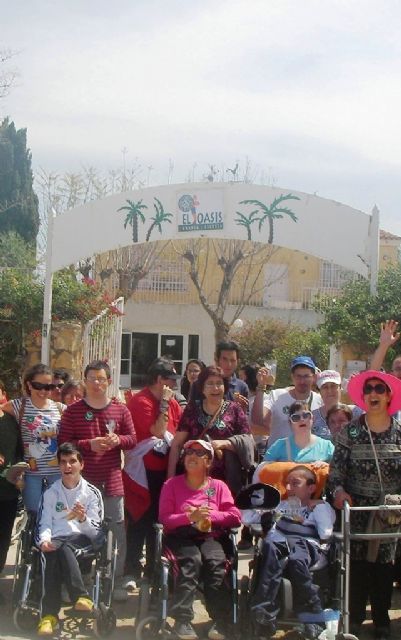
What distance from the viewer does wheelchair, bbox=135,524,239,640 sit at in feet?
15.4

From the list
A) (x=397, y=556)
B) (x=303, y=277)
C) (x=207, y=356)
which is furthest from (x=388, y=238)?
(x=397, y=556)

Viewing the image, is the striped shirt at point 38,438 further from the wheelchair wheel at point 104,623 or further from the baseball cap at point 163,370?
the wheelchair wheel at point 104,623

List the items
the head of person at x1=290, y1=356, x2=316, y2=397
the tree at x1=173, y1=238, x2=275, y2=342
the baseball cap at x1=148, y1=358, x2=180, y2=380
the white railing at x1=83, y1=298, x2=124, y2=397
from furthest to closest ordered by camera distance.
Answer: the tree at x1=173, y1=238, x2=275, y2=342 → the white railing at x1=83, y1=298, x2=124, y2=397 → the head of person at x1=290, y1=356, x2=316, y2=397 → the baseball cap at x1=148, y1=358, x2=180, y2=380

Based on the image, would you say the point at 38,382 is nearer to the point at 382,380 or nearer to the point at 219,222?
the point at 382,380

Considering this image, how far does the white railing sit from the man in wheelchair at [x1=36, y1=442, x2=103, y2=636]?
6.55 meters

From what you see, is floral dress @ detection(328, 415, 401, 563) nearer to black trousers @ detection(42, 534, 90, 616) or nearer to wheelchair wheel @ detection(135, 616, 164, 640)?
wheelchair wheel @ detection(135, 616, 164, 640)

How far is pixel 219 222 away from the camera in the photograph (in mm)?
11359

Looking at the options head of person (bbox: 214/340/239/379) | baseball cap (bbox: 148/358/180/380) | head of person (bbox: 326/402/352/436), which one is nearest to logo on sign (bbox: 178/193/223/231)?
head of person (bbox: 214/340/239/379)

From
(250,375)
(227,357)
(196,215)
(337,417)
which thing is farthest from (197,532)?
(196,215)

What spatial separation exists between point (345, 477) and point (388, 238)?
32.4 m

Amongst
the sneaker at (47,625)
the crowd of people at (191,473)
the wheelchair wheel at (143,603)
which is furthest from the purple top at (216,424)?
the sneaker at (47,625)

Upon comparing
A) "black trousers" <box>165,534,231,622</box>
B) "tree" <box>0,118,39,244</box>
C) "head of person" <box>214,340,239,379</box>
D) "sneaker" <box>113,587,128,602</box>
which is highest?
"tree" <box>0,118,39,244</box>

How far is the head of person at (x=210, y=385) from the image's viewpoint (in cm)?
575

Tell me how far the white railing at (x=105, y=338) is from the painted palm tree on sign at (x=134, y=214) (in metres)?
1.45
